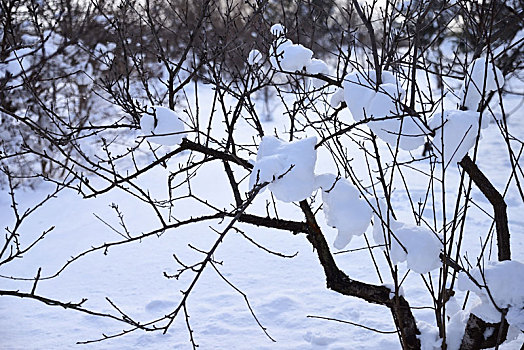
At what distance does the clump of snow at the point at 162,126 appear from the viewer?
1904 millimetres

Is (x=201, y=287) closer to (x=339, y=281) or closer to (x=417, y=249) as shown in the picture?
(x=339, y=281)

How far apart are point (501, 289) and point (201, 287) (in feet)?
7.63

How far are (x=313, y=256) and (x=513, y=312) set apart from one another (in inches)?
95.6

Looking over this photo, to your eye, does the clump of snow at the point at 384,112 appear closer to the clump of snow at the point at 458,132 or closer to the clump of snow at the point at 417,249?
the clump of snow at the point at 458,132

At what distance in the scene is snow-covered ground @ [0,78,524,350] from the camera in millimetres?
2914

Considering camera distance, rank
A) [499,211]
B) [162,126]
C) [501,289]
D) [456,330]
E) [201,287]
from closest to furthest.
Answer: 1. [501,289]
2. [162,126]
3. [499,211]
4. [456,330]
5. [201,287]

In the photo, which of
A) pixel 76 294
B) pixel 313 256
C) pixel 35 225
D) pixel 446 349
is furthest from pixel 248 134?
pixel 446 349

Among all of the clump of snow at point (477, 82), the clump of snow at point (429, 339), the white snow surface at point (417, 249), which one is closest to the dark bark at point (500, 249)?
the clump of snow at point (429, 339)

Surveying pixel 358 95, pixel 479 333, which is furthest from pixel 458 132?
pixel 479 333

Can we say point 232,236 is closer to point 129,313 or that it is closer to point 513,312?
point 129,313

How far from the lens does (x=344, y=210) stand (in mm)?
1759

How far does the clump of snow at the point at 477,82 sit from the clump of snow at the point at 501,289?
0.58 meters

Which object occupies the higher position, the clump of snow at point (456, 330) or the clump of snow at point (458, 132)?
the clump of snow at point (458, 132)

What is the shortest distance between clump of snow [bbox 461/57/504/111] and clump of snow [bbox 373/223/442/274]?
49 centimetres
